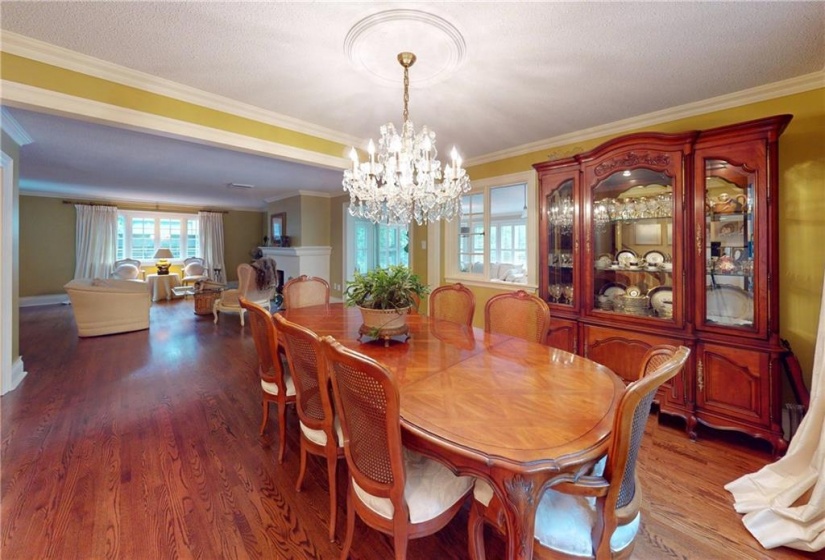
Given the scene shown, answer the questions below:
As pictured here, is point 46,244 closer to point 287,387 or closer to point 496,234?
point 287,387

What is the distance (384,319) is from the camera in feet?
6.37

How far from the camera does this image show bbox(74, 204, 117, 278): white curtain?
24.0 feet

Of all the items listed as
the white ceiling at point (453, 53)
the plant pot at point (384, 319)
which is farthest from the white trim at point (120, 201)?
the plant pot at point (384, 319)

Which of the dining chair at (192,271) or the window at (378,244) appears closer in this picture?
the window at (378,244)

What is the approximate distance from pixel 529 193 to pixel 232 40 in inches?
115

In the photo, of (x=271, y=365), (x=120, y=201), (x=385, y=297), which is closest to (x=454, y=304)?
(x=385, y=297)

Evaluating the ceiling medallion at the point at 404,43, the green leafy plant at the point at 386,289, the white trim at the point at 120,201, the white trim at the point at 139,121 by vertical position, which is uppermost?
the white trim at the point at 120,201

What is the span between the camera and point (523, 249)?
148 inches

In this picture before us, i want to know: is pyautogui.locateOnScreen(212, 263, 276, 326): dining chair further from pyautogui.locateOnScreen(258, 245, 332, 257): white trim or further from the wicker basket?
pyautogui.locateOnScreen(258, 245, 332, 257): white trim

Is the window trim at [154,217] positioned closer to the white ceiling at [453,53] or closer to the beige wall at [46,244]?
the beige wall at [46,244]

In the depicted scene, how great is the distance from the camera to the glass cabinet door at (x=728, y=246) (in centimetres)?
219

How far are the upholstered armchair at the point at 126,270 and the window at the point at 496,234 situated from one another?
7.38 meters

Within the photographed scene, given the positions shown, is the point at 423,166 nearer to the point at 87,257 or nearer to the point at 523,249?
the point at 523,249

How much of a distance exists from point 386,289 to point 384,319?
18cm
